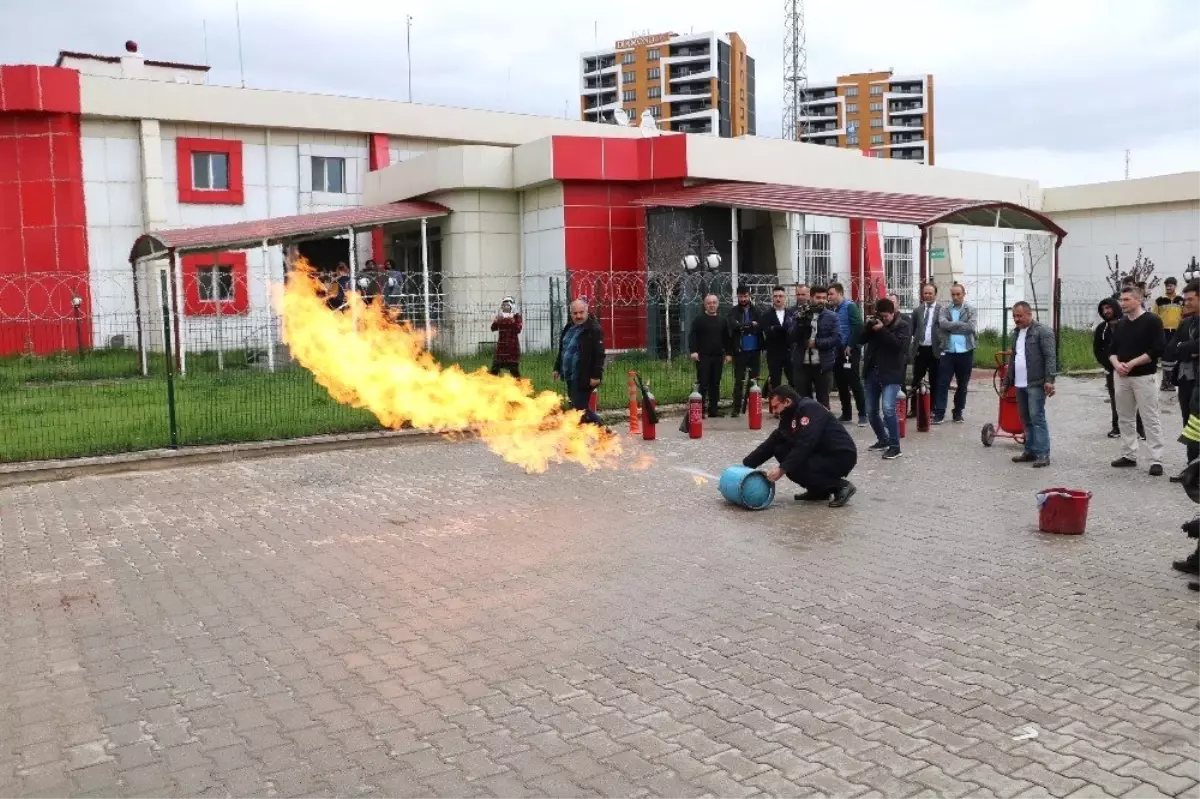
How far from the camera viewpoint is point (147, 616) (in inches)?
261

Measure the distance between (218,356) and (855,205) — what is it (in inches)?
551

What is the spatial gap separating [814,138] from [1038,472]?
123756 mm

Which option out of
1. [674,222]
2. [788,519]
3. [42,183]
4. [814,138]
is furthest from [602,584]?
[814,138]

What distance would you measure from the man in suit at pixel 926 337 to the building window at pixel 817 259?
41.4ft

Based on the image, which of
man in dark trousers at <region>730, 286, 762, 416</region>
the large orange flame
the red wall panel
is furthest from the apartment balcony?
the large orange flame

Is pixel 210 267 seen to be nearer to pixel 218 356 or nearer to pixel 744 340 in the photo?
pixel 218 356

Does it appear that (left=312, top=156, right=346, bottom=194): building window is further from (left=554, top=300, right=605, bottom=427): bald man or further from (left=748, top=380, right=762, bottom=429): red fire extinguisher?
(left=748, top=380, right=762, bottom=429): red fire extinguisher

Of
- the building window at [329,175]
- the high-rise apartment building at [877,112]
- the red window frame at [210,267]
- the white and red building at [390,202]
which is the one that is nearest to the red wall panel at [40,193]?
the white and red building at [390,202]

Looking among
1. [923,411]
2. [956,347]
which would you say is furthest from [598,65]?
[923,411]

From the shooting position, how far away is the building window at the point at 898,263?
101 feet

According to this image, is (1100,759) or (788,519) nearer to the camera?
(1100,759)

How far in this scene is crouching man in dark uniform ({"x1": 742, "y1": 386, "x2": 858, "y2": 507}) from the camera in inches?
372

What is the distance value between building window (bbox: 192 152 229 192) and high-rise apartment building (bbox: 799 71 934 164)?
345ft

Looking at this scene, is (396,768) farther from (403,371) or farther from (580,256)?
(580,256)
